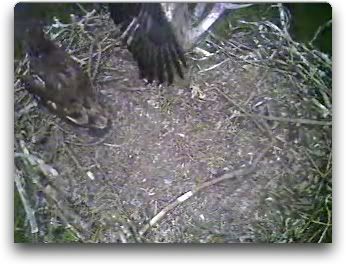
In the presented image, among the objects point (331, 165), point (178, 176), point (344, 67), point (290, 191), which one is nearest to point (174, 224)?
point (178, 176)

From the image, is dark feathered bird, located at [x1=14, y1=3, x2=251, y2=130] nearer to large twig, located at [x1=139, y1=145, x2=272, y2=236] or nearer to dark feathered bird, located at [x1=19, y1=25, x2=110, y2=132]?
dark feathered bird, located at [x1=19, y1=25, x2=110, y2=132]

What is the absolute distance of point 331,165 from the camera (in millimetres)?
1534

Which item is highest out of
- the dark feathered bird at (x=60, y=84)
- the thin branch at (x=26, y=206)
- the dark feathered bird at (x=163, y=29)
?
the dark feathered bird at (x=163, y=29)

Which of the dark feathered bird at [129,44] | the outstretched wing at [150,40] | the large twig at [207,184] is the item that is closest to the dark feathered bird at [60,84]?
the dark feathered bird at [129,44]

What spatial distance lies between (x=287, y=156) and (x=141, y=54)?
49cm

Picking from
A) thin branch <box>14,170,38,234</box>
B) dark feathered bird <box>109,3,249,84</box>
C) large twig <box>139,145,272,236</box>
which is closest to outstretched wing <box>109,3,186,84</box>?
dark feathered bird <box>109,3,249,84</box>

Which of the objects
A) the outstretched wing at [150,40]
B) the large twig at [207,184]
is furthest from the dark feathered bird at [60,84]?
the large twig at [207,184]

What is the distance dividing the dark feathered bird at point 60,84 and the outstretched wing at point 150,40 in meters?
0.16

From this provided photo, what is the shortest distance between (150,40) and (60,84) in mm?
276

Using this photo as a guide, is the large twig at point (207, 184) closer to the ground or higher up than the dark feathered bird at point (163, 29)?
closer to the ground

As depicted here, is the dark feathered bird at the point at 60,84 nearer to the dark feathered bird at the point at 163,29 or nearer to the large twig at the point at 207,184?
the dark feathered bird at the point at 163,29

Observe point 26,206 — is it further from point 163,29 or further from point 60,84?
point 163,29

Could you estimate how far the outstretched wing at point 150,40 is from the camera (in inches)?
59.9

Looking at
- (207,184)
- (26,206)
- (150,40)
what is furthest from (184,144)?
(26,206)
